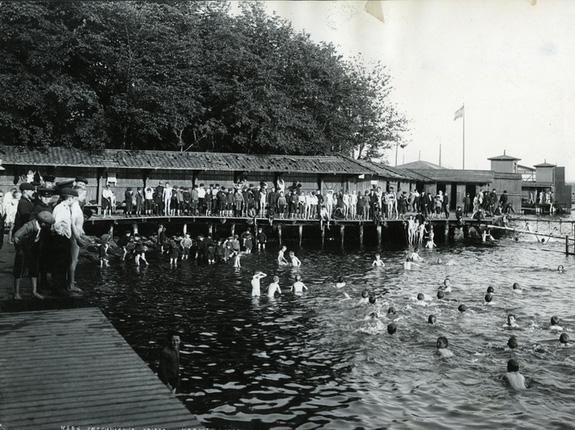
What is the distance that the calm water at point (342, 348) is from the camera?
12.8 m

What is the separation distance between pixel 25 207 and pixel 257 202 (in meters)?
27.2

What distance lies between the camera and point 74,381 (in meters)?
8.80

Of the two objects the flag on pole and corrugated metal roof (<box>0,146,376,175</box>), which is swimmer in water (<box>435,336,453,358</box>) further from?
the flag on pole

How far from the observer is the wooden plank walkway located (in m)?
7.61

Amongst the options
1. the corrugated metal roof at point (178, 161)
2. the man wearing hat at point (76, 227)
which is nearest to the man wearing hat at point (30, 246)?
the man wearing hat at point (76, 227)

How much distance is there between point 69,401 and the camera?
26.6ft

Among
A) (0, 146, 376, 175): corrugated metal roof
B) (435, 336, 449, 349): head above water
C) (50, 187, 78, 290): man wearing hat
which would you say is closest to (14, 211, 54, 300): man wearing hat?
(50, 187, 78, 290): man wearing hat

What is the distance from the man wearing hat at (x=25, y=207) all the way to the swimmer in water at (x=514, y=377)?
12224 millimetres

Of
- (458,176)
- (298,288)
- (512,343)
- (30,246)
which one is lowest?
(512,343)

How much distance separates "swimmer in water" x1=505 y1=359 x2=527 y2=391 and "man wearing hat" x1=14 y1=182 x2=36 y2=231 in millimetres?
12224

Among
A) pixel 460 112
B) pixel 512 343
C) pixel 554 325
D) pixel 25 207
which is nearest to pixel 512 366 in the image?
Answer: pixel 512 343

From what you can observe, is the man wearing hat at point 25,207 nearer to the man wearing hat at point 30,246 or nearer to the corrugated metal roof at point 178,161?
the man wearing hat at point 30,246

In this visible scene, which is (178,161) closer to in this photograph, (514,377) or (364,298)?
(364,298)

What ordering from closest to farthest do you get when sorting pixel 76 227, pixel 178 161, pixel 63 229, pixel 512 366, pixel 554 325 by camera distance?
pixel 63 229
pixel 76 227
pixel 512 366
pixel 554 325
pixel 178 161
